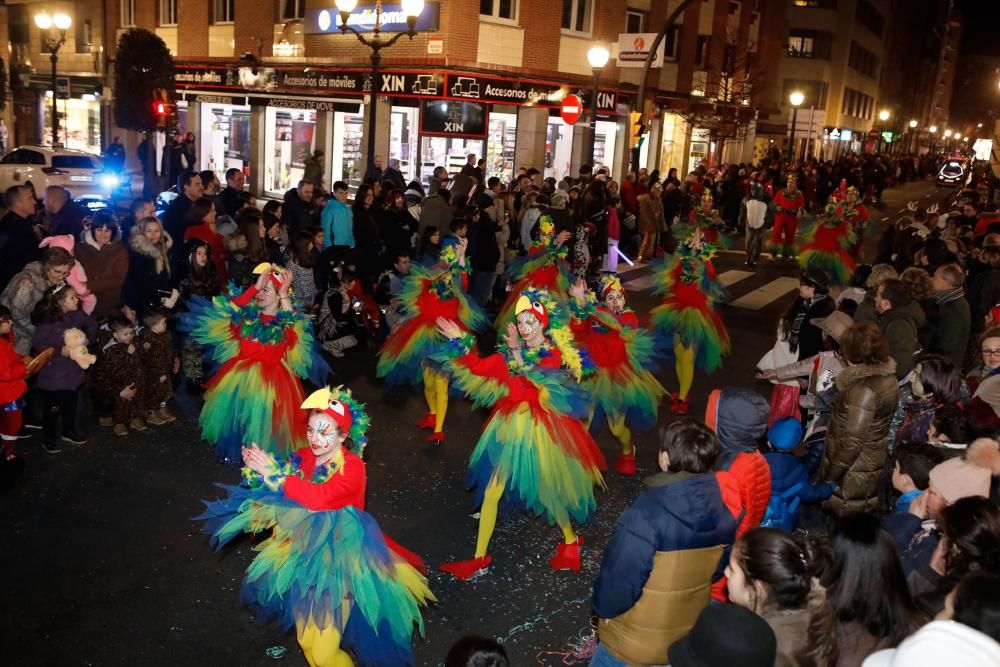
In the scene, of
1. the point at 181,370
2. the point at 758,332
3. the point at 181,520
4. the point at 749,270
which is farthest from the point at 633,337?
the point at 749,270

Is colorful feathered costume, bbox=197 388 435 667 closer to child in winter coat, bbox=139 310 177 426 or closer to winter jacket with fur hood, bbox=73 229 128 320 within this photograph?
child in winter coat, bbox=139 310 177 426

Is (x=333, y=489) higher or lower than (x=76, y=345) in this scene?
higher

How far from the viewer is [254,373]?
690 centimetres

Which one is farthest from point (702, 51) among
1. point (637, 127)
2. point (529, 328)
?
point (529, 328)

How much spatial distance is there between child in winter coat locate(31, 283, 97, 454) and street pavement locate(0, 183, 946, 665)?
336mm

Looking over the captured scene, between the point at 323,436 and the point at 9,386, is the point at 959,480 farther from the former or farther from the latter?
the point at 9,386

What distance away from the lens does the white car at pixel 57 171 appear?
72.8 feet

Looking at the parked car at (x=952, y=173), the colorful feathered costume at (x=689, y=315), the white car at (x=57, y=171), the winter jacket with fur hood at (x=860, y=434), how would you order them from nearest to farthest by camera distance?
the winter jacket with fur hood at (x=860, y=434), the colorful feathered costume at (x=689, y=315), the white car at (x=57, y=171), the parked car at (x=952, y=173)

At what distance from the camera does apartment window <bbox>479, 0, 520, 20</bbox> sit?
23.7m

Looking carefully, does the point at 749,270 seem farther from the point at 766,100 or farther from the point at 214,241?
the point at 766,100

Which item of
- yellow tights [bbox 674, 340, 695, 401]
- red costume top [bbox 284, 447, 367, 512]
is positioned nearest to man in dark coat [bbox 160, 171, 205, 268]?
yellow tights [bbox 674, 340, 695, 401]

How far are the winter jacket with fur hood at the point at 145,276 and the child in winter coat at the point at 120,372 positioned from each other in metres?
0.76

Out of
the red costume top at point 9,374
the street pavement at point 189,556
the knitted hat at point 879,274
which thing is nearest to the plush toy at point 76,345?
the red costume top at point 9,374

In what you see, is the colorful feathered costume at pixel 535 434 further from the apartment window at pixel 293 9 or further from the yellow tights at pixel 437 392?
the apartment window at pixel 293 9
